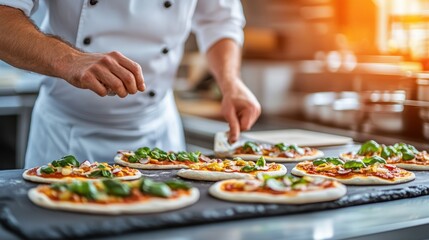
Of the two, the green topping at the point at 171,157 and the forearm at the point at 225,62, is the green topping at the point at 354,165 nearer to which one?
the green topping at the point at 171,157

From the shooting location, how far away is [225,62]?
9.56ft

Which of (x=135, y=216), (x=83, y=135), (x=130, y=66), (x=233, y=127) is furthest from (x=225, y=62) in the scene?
(x=135, y=216)

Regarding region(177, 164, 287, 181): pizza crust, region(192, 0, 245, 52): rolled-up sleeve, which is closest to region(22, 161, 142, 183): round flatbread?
region(177, 164, 287, 181): pizza crust

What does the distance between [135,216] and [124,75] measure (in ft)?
1.62

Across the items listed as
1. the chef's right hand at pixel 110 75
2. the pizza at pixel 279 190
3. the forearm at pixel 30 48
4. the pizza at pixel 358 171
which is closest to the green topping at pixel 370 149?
the pizza at pixel 358 171

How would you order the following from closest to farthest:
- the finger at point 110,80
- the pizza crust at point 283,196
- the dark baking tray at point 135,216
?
the dark baking tray at point 135,216
the pizza crust at point 283,196
the finger at point 110,80

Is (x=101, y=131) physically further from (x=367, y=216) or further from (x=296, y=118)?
(x=296, y=118)

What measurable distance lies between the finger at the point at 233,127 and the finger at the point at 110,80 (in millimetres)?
862

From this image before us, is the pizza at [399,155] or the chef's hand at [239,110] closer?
the pizza at [399,155]

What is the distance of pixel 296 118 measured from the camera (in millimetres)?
4258

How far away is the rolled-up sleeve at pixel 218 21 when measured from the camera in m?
3.01

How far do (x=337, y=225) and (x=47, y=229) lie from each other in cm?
67

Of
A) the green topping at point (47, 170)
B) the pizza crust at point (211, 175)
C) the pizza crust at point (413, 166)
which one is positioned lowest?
the pizza crust at point (413, 166)

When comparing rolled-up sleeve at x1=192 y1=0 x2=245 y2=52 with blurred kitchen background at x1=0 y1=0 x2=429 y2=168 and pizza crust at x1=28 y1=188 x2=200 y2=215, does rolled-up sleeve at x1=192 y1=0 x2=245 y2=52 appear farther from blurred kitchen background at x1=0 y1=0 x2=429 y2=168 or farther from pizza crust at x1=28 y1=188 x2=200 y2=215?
pizza crust at x1=28 y1=188 x2=200 y2=215
